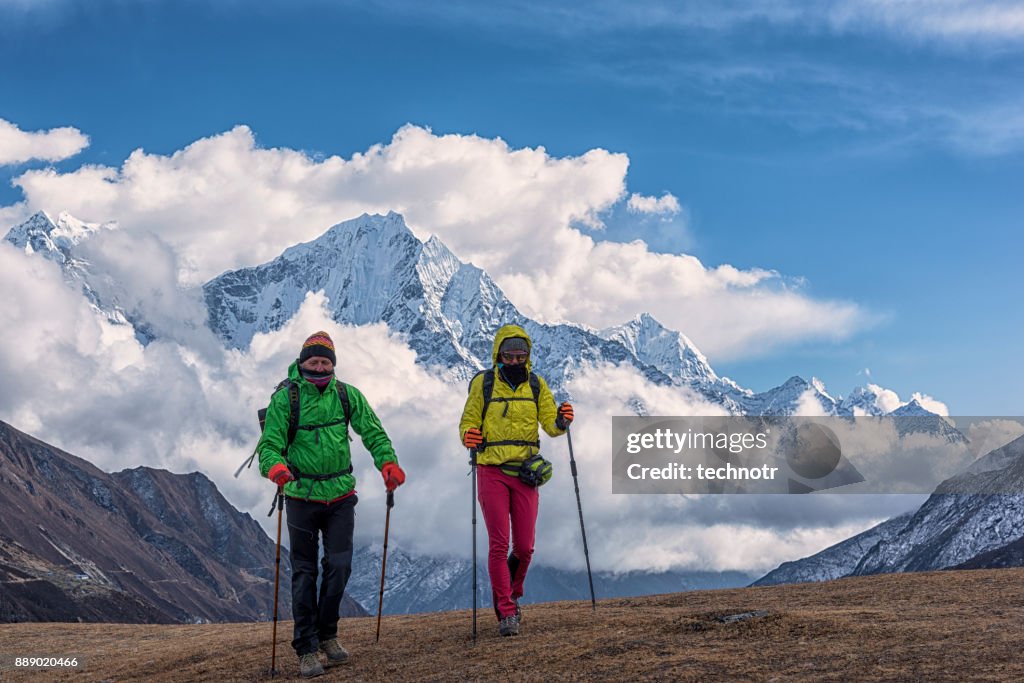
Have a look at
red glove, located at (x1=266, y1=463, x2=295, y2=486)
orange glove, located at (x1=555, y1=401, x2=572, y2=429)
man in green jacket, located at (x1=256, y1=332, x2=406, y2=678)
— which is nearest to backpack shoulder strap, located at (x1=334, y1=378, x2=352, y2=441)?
man in green jacket, located at (x1=256, y1=332, x2=406, y2=678)

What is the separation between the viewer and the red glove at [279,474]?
42.3ft

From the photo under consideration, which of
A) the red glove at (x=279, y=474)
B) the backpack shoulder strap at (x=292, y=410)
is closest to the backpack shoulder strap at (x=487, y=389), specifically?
the backpack shoulder strap at (x=292, y=410)

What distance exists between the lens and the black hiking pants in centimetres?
1338

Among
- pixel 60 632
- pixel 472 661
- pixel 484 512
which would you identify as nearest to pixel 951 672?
pixel 472 661

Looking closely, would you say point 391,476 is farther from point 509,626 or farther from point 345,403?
point 509,626

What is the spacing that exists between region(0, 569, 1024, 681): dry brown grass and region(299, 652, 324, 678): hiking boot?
0.49 feet

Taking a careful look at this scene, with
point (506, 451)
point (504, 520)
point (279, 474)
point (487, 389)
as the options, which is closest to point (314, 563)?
point (279, 474)

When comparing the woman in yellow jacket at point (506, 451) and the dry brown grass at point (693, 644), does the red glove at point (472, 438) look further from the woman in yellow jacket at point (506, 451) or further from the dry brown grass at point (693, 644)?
the dry brown grass at point (693, 644)

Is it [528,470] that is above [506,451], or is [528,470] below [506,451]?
below

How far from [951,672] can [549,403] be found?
22.0 ft

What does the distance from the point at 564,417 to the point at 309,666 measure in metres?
4.88

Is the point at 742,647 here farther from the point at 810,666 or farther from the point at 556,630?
the point at 556,630

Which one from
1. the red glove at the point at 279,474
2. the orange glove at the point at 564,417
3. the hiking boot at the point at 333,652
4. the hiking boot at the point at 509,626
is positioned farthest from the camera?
the orange glove at the point at 564,417

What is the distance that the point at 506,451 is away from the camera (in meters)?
Answer: 14.7
